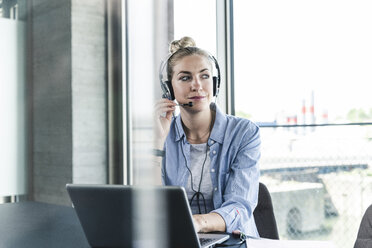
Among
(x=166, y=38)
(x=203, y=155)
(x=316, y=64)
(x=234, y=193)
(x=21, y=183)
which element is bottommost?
(x=21, y=183)

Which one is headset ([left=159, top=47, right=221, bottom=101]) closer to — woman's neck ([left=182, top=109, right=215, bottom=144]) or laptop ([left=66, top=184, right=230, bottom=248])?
woman's neck ([left=182, top=109, right=215, bottom=144])

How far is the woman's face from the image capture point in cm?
148

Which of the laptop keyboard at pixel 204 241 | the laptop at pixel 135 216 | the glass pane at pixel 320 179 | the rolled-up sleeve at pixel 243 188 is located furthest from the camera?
the glass pane at pixel 320 179

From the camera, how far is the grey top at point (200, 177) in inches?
54.3

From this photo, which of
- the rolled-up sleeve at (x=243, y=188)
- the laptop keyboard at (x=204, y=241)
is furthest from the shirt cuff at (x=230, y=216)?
the laptop keyboard at (x=204, y=241)

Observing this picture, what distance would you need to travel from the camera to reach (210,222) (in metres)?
1.06

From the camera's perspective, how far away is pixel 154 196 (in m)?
0.81

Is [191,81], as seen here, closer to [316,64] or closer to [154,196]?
[154,196]

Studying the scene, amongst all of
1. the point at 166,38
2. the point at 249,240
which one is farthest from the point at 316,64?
the point at 249,240

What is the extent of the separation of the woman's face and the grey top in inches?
6.1

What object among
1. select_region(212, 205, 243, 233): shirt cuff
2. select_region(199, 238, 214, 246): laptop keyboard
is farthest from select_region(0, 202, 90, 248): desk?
select_region(212, 205, 243, 233): shirt cuff

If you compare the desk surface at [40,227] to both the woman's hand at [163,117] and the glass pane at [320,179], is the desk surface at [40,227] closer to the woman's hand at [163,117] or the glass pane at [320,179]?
the woman's hand at [163,117]

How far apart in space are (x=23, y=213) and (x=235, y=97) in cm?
158

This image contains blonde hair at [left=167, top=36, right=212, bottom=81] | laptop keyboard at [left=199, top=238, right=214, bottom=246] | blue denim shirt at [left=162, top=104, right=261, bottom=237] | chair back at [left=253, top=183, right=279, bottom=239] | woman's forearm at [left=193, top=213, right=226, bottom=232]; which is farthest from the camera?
blonde hair at [left=167, top=36, right=212, bottom=81]
